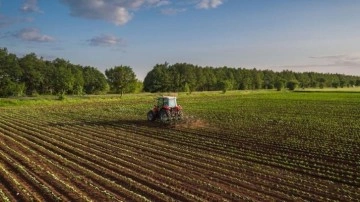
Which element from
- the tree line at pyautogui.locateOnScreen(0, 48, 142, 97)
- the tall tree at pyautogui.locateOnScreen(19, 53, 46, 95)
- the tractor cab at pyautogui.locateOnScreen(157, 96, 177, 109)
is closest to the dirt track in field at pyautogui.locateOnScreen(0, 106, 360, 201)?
the tractor cab at pyautogui.locateOnScreen(157, 96, 177, 109)

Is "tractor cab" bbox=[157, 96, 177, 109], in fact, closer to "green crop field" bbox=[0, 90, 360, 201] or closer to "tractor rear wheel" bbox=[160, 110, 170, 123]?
"tractor rear wheel" bbox=[160, 110, 170, 123]

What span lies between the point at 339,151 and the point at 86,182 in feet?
39.7

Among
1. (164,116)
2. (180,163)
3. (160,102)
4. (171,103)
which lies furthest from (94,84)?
(180,163)

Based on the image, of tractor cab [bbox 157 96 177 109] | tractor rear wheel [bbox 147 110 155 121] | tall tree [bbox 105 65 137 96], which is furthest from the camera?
tall tree [bbox 105 65 137 96]

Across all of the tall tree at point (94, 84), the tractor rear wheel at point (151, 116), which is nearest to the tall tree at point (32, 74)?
the tall tree at point (94, 84)

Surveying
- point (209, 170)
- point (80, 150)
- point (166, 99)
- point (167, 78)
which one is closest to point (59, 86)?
point (167, 78)

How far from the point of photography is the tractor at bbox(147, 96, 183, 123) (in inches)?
1128

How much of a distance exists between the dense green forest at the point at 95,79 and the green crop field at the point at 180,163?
56.0m

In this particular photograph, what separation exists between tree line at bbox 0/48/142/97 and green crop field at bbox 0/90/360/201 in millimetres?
53890

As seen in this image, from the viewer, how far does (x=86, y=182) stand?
13.6 metres

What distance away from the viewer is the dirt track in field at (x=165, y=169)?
1248 centimetres

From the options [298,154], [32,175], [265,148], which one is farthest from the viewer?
[265,148]

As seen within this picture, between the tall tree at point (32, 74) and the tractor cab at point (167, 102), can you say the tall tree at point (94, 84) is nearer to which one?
the tall tree at point (32, 74)

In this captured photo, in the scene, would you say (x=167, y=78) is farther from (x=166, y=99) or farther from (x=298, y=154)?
(x=298, y=154)
